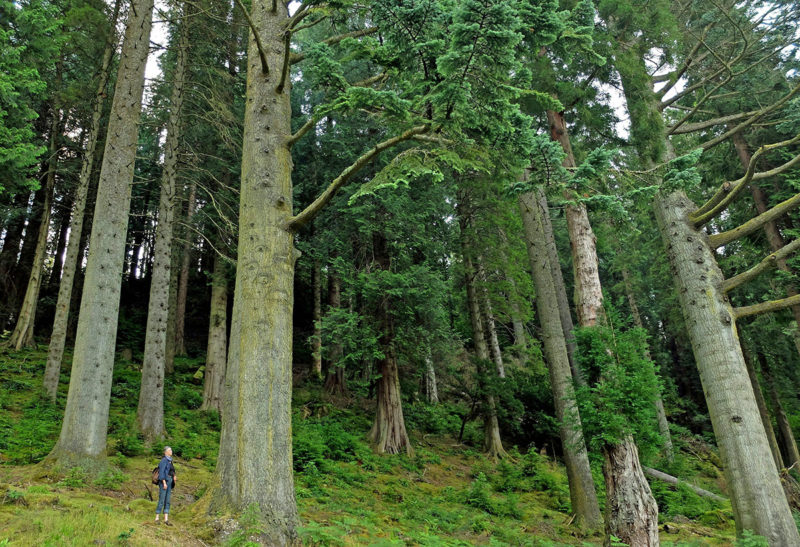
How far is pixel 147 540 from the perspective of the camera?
4137 millimetres

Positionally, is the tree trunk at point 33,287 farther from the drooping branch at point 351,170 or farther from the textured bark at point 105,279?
the drooping branch at point 351,170

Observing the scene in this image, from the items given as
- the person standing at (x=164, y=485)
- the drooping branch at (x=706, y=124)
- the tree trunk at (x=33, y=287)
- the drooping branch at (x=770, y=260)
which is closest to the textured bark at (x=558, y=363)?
the drooping branch at (x=706, y=124)

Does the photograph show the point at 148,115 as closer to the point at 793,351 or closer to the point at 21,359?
the point at 21,359

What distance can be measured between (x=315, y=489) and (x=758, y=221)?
8284mm

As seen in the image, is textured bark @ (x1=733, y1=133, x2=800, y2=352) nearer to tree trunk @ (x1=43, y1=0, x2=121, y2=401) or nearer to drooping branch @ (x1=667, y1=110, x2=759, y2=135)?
drooping branch @ (x1=667, y1=110, x2=759, y2=135)

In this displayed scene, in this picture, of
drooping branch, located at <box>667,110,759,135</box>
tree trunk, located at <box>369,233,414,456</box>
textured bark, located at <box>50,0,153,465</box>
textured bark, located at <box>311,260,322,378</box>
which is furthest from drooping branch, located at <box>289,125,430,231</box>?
textured bark, located at <box>311,260,322,378</box>

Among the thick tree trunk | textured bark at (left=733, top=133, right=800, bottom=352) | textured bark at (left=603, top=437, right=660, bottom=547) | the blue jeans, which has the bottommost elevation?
textured bark at (left=603, top=437, right=660, bottom=547)

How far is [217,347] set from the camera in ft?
43.0

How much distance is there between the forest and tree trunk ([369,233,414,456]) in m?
0.07

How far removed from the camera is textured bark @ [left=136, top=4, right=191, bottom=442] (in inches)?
380

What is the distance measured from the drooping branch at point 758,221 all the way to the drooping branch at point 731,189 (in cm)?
35

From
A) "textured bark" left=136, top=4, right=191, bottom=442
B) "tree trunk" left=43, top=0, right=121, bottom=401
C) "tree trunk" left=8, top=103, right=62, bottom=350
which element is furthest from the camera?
"tree trunk" left=8, top=103, right=62, bottom=350

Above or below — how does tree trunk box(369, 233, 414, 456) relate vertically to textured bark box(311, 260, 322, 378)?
below

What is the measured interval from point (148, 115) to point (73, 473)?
11861 mm
